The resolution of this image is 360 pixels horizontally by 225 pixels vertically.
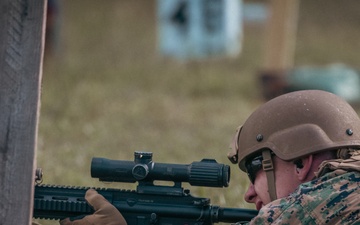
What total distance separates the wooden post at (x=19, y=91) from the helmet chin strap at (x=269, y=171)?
1080 millimetres

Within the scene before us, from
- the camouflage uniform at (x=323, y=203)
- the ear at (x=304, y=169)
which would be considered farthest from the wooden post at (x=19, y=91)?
the ear at (x=304, y=169)

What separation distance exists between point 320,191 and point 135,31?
2132 cm

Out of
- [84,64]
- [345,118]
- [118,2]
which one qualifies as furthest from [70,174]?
[118,2]

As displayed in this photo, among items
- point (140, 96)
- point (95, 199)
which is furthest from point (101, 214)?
point (140, 96)

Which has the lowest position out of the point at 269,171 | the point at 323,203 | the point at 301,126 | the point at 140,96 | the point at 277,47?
the point at 323,203

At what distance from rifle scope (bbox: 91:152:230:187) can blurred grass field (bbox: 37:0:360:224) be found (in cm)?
216

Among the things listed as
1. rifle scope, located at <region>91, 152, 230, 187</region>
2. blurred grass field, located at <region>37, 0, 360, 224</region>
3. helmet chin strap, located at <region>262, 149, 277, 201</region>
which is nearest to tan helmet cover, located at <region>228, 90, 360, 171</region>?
helmet chin strap, located at <region>262, 149, 277, 201</region>

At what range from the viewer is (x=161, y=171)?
15.3 feet

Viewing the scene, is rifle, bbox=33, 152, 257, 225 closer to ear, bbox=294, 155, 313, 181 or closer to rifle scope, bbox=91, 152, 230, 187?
rifle scope, bbox=91, 152, 230, 187

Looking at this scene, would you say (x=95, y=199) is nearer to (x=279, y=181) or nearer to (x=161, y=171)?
(x=161, y=171)

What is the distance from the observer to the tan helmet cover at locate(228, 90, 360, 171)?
446 centimetres

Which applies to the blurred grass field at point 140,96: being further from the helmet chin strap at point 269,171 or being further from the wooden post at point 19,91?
the wooden post at point 19,91

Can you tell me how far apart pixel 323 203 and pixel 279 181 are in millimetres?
390

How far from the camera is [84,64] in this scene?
1778 cm
